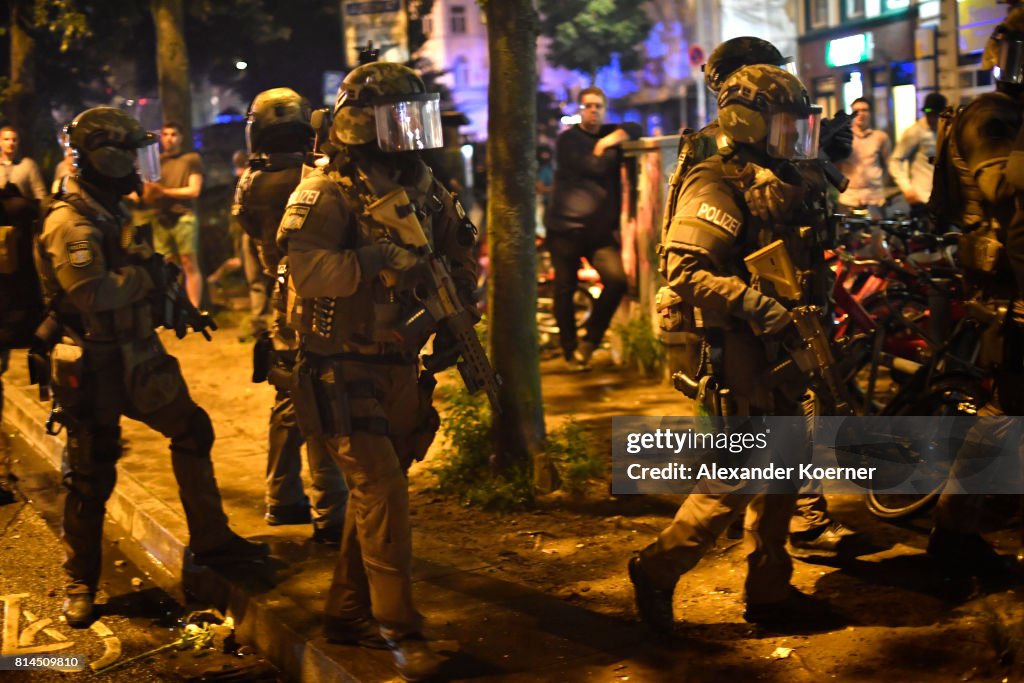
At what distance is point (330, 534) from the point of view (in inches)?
233

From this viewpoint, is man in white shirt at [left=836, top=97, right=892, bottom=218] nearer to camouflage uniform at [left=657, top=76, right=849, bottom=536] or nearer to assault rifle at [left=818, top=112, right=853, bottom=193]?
assault rifle at [left=818, top=112, right=853, bottom=193]

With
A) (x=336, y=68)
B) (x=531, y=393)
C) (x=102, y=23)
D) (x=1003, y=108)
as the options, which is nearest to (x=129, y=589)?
(x=531, y=393)

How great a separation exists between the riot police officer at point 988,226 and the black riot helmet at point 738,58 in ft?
3.04

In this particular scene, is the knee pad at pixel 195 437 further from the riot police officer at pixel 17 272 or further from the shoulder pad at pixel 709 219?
the shoulder pad at pixel 709 219

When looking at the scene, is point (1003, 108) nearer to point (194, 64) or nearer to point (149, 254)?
point (149, 254)

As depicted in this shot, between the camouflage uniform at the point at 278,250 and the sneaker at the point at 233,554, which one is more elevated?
the camouflage uniform at the point at 278,250

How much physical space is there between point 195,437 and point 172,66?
9.75m

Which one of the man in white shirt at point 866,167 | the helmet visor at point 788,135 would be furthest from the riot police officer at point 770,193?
the man in white shirt at point 866,167

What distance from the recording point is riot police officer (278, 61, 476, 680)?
13.9ft

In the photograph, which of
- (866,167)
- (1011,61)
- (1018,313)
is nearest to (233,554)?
(1018,313)

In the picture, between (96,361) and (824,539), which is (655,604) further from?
(96,361)

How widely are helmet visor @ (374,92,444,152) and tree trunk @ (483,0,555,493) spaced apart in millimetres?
1933

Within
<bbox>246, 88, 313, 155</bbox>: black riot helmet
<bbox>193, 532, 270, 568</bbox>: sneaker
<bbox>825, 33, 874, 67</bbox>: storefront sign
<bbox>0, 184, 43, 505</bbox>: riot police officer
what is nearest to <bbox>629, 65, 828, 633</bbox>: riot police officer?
<bbox>193, 532, 270, 568</bbox>: sneaker

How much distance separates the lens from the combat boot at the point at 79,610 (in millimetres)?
5402
